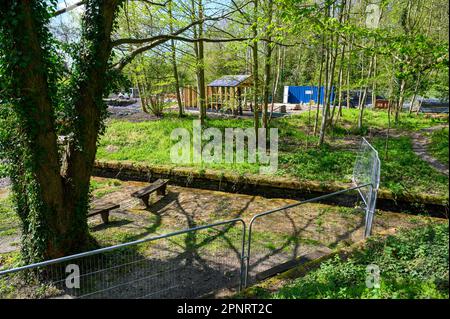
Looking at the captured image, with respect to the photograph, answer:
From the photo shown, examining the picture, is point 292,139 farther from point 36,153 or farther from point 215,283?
point 36,153

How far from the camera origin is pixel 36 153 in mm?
4496

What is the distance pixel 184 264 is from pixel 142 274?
691mm

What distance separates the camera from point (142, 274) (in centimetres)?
497

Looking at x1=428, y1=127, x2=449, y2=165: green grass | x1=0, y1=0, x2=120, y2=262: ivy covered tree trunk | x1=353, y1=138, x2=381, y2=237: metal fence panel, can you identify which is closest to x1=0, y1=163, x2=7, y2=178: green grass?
x1=0, y1=0, x2=120, y2=262: ivy covered tree trunk

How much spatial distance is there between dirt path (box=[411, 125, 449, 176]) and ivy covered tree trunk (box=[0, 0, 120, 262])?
7.37 metres

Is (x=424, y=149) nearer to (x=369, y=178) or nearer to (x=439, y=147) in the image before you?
(x=439, y=147)

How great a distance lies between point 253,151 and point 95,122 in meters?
6.88

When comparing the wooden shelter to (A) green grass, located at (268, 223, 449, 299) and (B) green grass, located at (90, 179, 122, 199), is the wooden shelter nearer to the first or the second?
(B) green grass, located at (90, 179, 122, 199)

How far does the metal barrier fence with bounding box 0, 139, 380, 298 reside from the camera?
445 cm

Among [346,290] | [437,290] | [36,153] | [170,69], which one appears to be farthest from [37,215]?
[170,69]

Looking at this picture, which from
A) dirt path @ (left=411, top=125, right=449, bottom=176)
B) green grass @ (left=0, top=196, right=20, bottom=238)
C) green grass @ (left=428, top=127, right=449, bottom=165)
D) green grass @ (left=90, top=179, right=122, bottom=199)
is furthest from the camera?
green grass @ (left=428, top=127, right=449, bottom=165)

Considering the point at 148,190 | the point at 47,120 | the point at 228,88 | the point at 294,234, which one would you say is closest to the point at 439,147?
the point at 294,234

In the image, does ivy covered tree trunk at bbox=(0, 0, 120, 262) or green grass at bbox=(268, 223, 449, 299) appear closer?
green grass at bbox=(268, 223, 449, 299)

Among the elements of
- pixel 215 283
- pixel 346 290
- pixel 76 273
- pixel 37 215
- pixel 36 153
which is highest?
pixel 36 153
